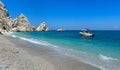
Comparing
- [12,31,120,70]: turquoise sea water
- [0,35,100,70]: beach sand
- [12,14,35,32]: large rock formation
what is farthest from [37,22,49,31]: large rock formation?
[0,35,100,70]: beach sand

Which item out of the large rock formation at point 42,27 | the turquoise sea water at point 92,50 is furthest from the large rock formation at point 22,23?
the turquoise sea water at point 92,50

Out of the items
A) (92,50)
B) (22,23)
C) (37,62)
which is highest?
(22,23)

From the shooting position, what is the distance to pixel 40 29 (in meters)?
183

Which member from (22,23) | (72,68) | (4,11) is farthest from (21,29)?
(72,68)

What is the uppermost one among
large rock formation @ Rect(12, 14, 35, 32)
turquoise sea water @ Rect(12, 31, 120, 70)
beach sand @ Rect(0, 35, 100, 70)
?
large rock formation @ Rect(12, 14, 35, 32)

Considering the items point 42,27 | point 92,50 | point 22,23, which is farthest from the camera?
point 42,27

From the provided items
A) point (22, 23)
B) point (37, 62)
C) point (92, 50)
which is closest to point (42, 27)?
point (22, 23)

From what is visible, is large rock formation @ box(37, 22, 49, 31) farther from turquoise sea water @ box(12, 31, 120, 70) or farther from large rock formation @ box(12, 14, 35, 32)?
turquoise sea water @ box(12, 31, 120, 70)

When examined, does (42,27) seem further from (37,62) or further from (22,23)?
(37,62)

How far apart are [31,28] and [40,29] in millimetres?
12234

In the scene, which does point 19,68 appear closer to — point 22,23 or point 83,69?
point 83,69

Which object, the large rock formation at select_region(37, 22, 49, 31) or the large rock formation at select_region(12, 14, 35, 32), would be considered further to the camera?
the large rock formation at select_region(37, 22, 49, 31)

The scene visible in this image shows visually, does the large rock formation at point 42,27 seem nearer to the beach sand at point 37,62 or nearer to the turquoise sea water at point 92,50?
the turquoise sea water at point 92,50

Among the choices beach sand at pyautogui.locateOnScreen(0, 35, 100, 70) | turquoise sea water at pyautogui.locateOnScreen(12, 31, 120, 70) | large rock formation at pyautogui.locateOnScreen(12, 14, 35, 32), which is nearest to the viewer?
beach sand at pyautogui.locateOnScreen(0, 35, 100, 70)
